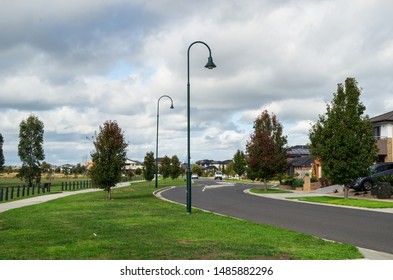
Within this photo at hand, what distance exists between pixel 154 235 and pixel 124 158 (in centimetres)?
1676

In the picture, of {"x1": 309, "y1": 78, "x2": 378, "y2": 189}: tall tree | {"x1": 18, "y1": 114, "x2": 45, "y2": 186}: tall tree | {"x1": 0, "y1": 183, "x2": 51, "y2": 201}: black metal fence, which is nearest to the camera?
{"x1": 309, "y1": 78, "x2": 378, "y2": 189}: tall tree

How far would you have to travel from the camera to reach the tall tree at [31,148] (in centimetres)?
6644

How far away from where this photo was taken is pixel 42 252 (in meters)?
8.96

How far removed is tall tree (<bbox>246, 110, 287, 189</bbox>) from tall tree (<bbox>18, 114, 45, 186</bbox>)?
126 feet

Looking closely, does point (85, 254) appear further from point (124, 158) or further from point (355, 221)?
point (124, 158)

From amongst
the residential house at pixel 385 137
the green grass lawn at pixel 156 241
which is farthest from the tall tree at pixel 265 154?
the green grass lawn at pixel 156 241

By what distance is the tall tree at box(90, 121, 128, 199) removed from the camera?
89.0 feet

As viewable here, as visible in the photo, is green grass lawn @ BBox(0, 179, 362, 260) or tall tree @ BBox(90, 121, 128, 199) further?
tall tree @ BBox(90, 121, 128, 199)

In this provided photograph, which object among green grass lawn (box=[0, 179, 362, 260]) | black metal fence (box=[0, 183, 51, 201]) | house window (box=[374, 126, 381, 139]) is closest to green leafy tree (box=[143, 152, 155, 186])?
black metal fence (box=[0, 183, 51, 201])

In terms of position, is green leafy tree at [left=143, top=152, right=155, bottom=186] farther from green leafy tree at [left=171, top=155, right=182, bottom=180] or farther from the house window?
the house window

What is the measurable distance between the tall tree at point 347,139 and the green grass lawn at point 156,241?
1368cm

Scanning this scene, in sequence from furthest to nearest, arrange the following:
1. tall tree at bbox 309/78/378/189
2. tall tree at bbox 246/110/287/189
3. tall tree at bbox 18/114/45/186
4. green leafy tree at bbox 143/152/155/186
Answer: tall tree at bbox 18/114/45/186
green leafy tree at bbox 143/152/155/186
tall tree at bbox 246/110/287/189
tall tree at bbox 309/78/378/189

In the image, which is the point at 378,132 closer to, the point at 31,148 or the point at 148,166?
the point at 148,166
